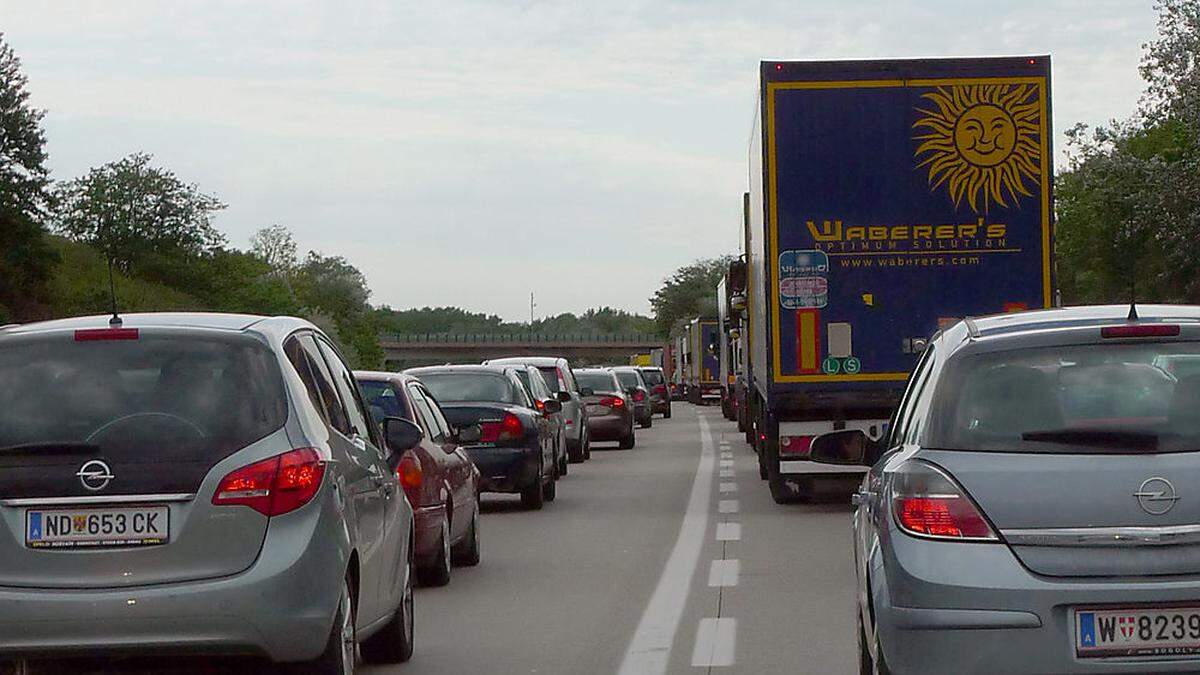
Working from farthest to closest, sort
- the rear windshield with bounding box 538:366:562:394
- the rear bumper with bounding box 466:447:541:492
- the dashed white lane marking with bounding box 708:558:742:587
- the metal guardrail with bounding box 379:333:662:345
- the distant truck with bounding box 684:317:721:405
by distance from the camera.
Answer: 1. the metal guardrail with bounding box 379:333:662:345
2. the distant truck with bounding box 684:317:721:405
3. the rear windshield with bounding box 538:366:562:394
4. the rear bumper with bounding box 466:447:541:492
5. the dashed white lane marking with bounding box 708:558:742:587

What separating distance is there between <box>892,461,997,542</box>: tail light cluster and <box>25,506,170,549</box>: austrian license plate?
8.30ft

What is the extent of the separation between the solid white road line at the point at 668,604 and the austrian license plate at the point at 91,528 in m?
2.79

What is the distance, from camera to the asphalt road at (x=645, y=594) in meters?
9.77

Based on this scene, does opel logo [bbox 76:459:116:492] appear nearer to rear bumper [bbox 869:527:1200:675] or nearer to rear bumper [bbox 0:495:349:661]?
rear bumper [bbox 0:495:349:661]

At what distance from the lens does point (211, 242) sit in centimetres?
12100

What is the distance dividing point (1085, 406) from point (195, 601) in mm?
3022

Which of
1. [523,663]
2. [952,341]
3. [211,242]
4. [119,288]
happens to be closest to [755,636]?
[523,663]

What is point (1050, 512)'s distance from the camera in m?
6.17

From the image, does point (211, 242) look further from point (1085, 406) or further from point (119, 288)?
point (1085, 406)

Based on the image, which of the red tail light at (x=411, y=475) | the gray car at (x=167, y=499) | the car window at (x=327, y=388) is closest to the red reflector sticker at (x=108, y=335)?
the gray car at (x=167, y=499)

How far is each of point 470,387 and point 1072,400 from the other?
49.5ft

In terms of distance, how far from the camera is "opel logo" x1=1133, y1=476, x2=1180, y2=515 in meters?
6.09

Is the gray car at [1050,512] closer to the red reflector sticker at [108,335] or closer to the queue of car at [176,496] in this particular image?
the queue of car at [176,496]

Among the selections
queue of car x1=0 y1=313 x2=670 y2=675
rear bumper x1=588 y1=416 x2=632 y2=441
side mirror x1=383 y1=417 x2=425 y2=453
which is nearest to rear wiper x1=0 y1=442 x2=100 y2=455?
queue of car x1=0 y1=313 x2=670 y2=675
